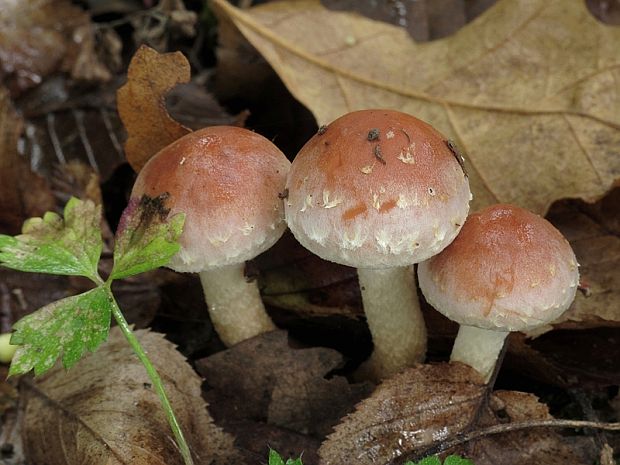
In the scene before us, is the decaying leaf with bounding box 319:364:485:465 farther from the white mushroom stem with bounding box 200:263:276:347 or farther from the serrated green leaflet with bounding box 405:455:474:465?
the white mushroom stem with bounding box 200:263:276:347

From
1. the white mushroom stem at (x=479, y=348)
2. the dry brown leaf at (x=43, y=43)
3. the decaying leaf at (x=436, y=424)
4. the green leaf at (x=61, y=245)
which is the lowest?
the decaying leaf at (x=436, y=424)

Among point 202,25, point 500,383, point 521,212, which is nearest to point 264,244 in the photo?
point 521,212

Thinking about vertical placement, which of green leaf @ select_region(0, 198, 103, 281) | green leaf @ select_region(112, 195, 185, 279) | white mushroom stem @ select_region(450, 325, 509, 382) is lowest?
white mushroom stem @ select_region(450, 325, 509, 382)

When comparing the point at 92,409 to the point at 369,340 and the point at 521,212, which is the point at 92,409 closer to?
the point at 369,340

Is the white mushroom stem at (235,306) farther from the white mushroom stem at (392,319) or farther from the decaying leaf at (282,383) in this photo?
the white mushroom stem at (392,319)

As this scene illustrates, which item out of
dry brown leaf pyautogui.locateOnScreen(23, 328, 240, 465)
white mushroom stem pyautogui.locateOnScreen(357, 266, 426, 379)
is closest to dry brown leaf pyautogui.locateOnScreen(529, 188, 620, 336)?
white mushroom stem pyautogui.locateOnScreen(357, 266, 426, 379)

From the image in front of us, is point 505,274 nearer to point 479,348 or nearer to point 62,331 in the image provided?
point 479,348

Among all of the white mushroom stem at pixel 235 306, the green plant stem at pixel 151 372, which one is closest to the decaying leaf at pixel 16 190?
the white mushroom stem at pixel 235 306

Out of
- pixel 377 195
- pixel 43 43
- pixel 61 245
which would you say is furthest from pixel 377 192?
pixel 43 43
